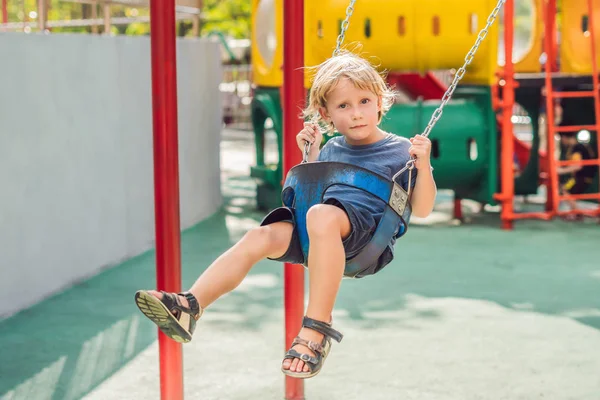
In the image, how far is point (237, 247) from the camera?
129 inches

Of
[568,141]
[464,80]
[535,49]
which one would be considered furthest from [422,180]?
[535,49]

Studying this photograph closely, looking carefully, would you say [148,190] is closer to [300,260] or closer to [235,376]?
[235,376]

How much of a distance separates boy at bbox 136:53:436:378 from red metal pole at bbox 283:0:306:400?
2.95ft

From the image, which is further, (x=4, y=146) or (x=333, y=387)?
(x=4, y=146)

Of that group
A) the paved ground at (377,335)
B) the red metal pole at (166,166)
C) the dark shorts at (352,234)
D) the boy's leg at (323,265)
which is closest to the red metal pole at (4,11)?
the paved ground at (377,335)

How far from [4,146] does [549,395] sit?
360 centimetres

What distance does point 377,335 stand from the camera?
556 centimetres

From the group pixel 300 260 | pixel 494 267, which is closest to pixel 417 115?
pixel 494 267

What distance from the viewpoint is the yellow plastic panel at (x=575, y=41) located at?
32.8ft

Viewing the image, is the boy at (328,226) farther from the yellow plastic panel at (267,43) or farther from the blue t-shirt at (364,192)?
the yellow plastic panel at (267,43)

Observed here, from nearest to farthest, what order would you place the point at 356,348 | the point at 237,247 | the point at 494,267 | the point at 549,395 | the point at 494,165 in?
the point at 237,247 < the point at 549,395 < the point at 356,348 < the point at 494,267 < the point at 494,165

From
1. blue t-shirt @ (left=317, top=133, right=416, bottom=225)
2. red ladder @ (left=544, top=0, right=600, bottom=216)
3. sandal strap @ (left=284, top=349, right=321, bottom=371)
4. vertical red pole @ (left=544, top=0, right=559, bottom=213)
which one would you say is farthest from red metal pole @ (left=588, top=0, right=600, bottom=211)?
sandal strap @ (left=284, top=349, right=321, bottom=371)

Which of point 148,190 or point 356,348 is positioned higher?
point 148,190

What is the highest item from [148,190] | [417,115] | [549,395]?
[417,115]
